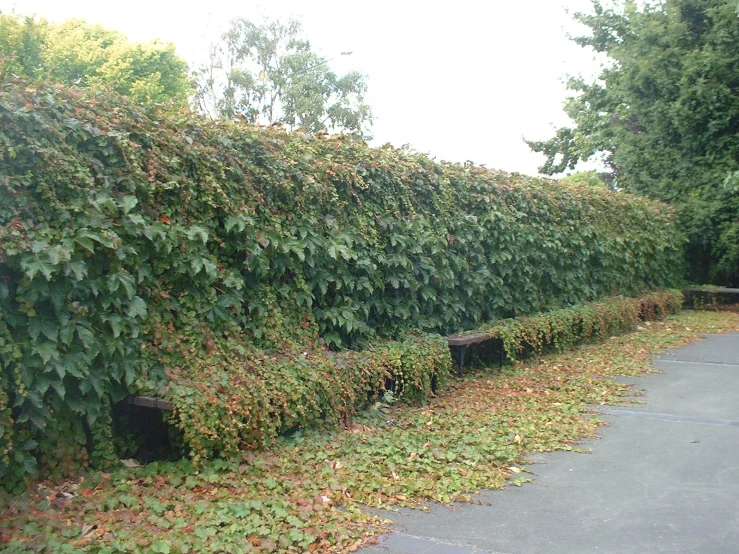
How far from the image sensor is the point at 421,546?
4273 mm

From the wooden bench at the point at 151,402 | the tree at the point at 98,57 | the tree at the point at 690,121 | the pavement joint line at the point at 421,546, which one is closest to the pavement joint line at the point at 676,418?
the pavement joint line at the point at 421,546

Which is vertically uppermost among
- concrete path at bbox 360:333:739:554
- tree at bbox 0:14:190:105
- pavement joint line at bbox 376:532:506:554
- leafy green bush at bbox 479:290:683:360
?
tree at bbox 0:14:190:105

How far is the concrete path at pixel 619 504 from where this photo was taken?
170 inches

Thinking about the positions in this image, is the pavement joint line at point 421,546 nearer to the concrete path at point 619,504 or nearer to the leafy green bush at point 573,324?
the concrete path at point 619,504

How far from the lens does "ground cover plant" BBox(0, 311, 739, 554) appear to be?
4.12 m

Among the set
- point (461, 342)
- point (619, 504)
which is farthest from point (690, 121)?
point (619, 504)

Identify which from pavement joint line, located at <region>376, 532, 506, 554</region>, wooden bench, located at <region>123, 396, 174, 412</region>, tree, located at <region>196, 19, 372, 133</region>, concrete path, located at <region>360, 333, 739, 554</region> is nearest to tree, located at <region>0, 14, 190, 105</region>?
tree, located at <region>196, 19, 372, 133</region>

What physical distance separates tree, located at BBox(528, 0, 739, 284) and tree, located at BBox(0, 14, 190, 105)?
1874cm

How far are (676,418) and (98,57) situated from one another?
33.7 m

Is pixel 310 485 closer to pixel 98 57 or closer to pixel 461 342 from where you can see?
pixel 461 342

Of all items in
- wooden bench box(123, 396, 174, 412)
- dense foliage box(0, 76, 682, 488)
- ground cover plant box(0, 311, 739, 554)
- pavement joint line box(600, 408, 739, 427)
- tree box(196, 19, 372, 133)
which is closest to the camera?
ground cover plant box(0, 311, 739, 554)

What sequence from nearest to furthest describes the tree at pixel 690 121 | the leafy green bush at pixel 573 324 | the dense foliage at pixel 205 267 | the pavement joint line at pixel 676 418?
1. the dense foliage at pixel 205 267
2. the pavement joint line at pixel 676 418
3. the leafy green bush at pixel 573 324
4. the tree at pixel 690 121

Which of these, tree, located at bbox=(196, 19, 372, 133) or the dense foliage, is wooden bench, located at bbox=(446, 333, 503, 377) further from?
tree, located at bbox=(196, 19, 372, 133)

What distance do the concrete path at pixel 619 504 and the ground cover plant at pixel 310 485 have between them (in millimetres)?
242
